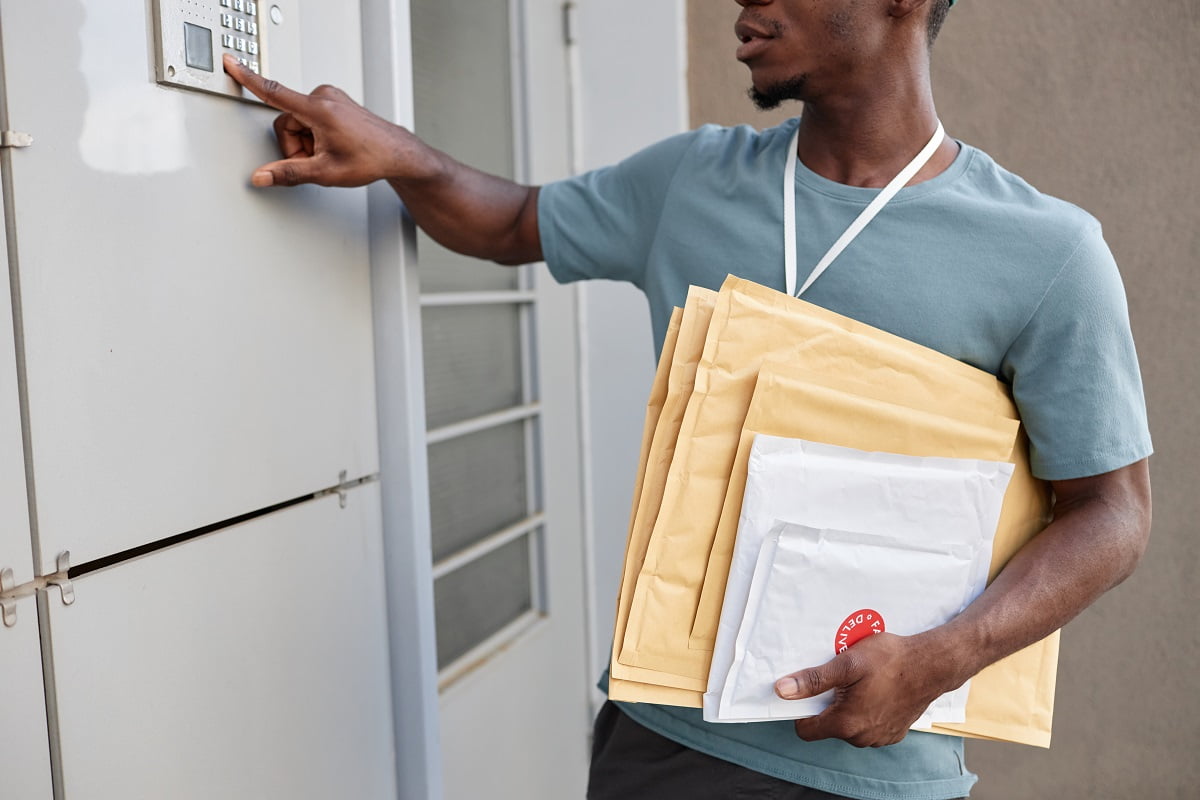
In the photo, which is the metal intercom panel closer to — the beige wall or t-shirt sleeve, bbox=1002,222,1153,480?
t-shirt sleeve, bbox=1002,222,1153,480

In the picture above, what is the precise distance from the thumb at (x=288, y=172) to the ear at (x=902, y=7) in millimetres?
719

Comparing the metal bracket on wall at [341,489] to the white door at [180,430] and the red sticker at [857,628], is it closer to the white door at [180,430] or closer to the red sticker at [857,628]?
the white door at [180,430]

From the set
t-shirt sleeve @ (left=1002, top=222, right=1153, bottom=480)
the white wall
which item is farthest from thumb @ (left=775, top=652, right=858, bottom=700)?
the white wall

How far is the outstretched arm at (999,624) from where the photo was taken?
40.3 inches

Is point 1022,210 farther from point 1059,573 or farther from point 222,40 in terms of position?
point 222,40

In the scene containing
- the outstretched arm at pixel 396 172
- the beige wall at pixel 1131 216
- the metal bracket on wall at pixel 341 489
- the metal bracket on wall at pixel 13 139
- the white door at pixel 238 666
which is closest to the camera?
the metal bracket on wall at pixel 13 139

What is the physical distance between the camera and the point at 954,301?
114 centimetres

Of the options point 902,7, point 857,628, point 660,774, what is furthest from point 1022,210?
point 660,774

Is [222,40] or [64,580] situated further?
[222,40]

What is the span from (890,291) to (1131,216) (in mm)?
1171

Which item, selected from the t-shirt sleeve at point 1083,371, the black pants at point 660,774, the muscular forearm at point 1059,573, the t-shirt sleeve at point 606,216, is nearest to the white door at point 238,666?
the black pants at point 660,774

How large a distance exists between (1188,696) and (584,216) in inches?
66.5

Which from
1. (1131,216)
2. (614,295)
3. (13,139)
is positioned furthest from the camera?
(614,295)

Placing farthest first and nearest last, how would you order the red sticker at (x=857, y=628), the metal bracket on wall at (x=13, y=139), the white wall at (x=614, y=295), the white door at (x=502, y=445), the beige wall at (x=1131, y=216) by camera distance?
1. the white wall at (x=614, y=295)
2. the beige wall at (x=1131, y=216)
3. the white door at (x=502, y=445)
4. the red sticker at (x=857, y=628)
5. the metal bracket on wall at (x=13, y=139)
